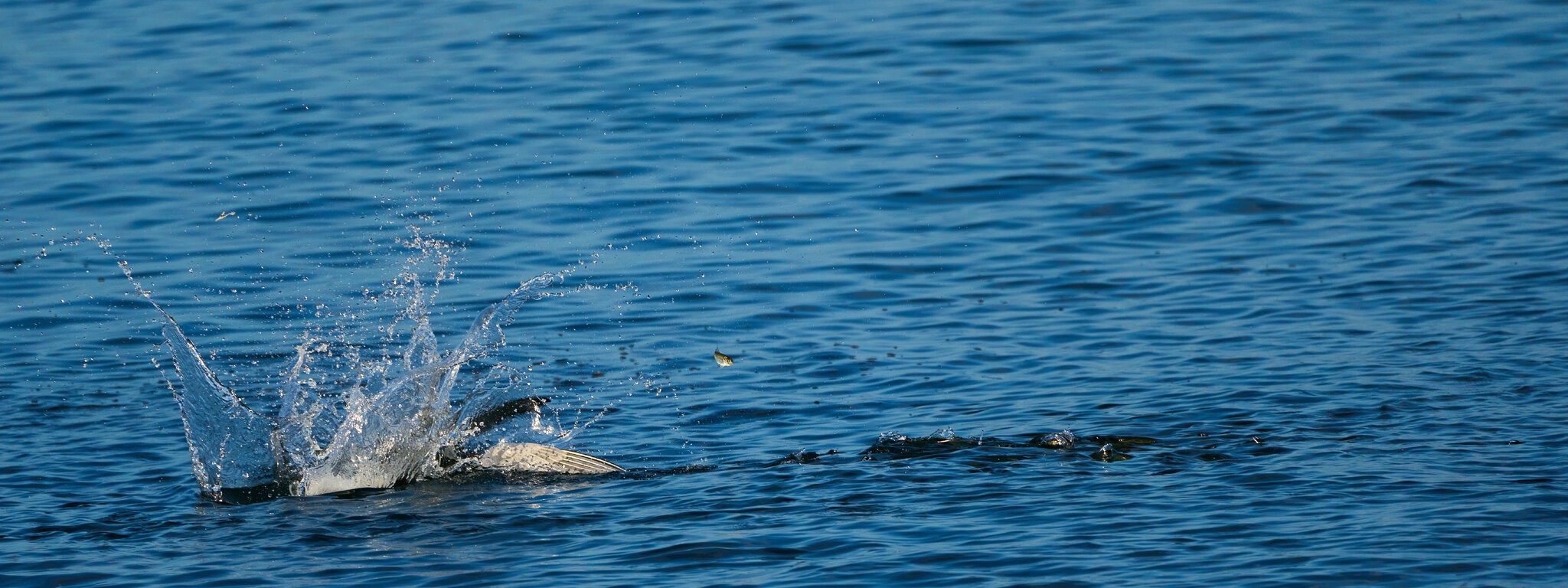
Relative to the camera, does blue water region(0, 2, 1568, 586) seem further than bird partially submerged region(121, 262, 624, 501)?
No

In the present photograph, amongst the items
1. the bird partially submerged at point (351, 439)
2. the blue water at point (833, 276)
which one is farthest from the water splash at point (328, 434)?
the blue water at point (833, 276)

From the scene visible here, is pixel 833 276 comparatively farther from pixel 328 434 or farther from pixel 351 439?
pixel 351 439

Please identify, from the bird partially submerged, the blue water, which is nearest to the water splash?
the bird partially submerged

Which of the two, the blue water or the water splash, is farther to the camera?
the water splash

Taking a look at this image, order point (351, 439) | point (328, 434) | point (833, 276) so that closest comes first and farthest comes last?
point (351, 439)
point (328, 434)
point (833, 276)

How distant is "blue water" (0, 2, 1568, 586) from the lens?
6.73 metres

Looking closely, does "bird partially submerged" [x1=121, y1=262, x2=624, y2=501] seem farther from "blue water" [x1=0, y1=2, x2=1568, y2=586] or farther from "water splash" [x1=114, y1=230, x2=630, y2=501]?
"blue water" [x1=0, y1=2, x2=1568, y2=586]

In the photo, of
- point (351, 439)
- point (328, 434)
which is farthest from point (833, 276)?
point (351, 439)

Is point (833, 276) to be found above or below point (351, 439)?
below

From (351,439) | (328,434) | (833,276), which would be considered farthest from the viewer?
(833,276)

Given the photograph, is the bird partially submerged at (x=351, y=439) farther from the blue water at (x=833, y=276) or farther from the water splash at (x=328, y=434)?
the blue water at (x=833, y=276)

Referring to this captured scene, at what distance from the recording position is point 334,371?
972 centimetres

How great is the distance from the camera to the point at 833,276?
1145 centimetres

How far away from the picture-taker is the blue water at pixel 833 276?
6.73 m
